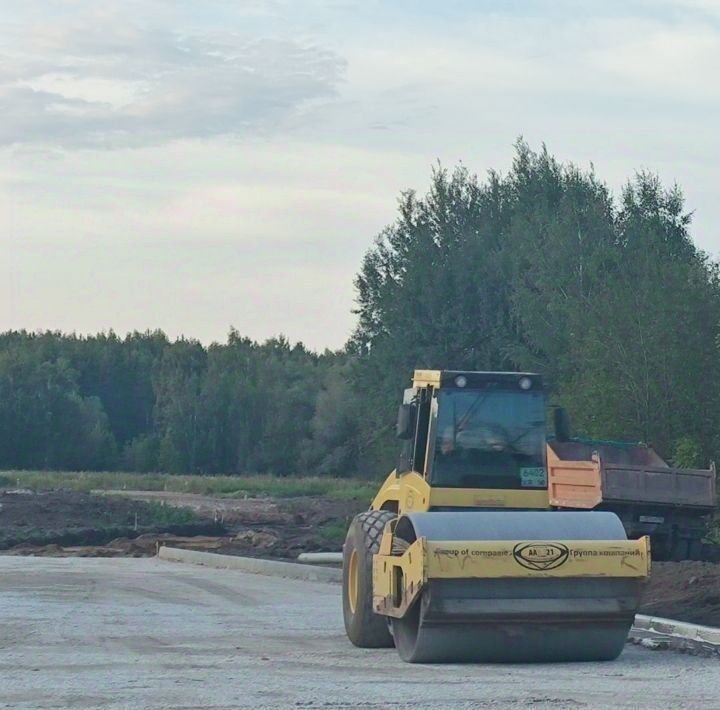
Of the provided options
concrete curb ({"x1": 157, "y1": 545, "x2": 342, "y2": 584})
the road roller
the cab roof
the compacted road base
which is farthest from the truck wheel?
concrete curb ({"x1": 157, "y1": 545, "x2": 342, "y2": 584})

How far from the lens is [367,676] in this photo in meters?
10.5

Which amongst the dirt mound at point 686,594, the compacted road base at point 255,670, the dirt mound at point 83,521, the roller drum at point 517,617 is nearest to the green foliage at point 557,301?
the dirt mound at point 83,521

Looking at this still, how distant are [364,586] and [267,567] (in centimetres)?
1199

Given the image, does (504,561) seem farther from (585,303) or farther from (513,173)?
(513,173)

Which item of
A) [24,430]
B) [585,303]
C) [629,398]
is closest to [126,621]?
[629,398]

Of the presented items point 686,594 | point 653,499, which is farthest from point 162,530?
point 686,594

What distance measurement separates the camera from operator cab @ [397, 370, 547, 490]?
13.7 metres

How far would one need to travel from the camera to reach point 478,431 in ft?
45.3

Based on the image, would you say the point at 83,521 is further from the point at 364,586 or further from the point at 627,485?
the point at 364,586

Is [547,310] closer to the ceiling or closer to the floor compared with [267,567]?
closer to the ceiling

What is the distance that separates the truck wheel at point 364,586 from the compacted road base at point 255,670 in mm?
214

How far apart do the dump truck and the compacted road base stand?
7302mm

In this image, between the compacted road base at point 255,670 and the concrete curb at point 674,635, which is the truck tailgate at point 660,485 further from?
the concrete curb at point 674,635

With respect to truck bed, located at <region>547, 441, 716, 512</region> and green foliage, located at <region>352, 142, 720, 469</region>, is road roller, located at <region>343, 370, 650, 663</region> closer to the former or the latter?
truck bed, located at <region>547, 441, 716, 512</region>
